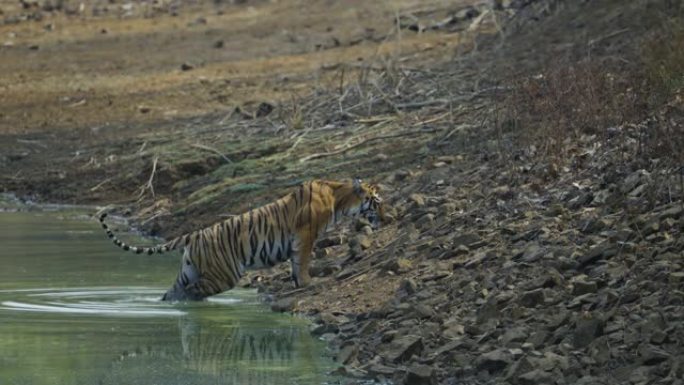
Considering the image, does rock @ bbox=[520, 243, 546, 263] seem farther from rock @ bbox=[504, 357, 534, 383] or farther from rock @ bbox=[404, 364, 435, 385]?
rock @ bbox=[504, 357, 534, 383]

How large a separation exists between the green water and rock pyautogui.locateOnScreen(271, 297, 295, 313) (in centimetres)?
7

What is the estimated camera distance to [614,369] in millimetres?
8242

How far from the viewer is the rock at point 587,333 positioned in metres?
8.60

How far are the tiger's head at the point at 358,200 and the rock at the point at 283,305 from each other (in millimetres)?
1072

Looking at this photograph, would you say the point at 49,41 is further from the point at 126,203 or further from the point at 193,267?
the point at 193,267

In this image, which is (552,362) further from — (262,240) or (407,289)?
(262,240)

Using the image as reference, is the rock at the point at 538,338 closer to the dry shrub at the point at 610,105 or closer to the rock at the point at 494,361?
the rock at the point at 494,361

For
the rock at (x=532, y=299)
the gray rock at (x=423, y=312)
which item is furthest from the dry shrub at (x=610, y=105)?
the gray rock at (x=423, y=312)

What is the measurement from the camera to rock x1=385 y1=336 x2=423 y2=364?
30.1 feet

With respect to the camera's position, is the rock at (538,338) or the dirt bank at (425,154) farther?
the dirt bank at (425,154)

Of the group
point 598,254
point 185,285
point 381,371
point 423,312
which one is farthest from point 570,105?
point 381,371

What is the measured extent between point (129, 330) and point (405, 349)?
225cm

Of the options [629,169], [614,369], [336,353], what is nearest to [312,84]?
[629,169]

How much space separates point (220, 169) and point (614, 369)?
908cm
